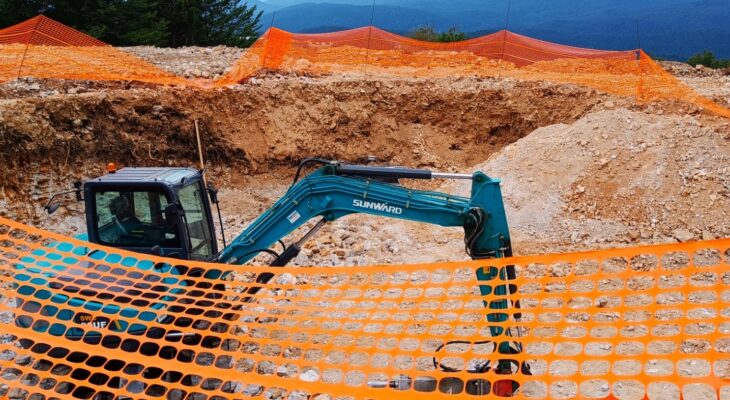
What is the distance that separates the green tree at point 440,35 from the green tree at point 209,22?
33.8 ft

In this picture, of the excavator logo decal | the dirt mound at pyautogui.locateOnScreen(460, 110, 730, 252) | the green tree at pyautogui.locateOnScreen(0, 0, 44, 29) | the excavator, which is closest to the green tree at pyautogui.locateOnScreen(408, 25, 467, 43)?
the green tree at pyautogui.locateOnScreen(0, 0, 44, 29)

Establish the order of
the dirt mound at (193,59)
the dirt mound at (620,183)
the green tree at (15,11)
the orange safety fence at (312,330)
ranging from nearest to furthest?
the orange safety fence at (312,330) → the dirt mound at (620,183) → the dirt mound at (193,59) → the green tree at (15,11)

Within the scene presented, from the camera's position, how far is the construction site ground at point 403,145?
9.20 meters

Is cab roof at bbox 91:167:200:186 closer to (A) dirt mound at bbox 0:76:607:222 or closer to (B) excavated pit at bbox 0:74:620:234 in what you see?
(B) excavated pit at bbox 0:74:620:234

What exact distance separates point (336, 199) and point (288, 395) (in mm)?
1826

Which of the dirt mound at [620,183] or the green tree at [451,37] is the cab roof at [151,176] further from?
the green tree at [451,37]

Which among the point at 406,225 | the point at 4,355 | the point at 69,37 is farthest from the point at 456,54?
the point at 4,355

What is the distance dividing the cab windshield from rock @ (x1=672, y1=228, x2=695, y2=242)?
710 centimetres

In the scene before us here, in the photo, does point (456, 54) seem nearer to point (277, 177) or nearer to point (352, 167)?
point (277, 177)

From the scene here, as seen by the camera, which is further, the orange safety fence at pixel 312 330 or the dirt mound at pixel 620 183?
the dirt mound at pixel 620 183

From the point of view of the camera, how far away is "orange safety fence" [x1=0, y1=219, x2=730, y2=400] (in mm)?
3598

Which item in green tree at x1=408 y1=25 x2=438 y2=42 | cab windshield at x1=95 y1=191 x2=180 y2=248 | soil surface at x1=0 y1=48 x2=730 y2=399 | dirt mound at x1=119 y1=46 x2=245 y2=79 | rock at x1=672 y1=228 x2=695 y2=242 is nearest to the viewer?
cab windshield at x1=95 y1=191 x2=180 y2=248

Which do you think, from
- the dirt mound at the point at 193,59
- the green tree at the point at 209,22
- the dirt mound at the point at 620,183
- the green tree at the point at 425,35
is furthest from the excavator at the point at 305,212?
the green tree at the point at 425,35

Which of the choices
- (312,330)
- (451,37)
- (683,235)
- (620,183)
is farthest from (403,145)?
(451,37)
